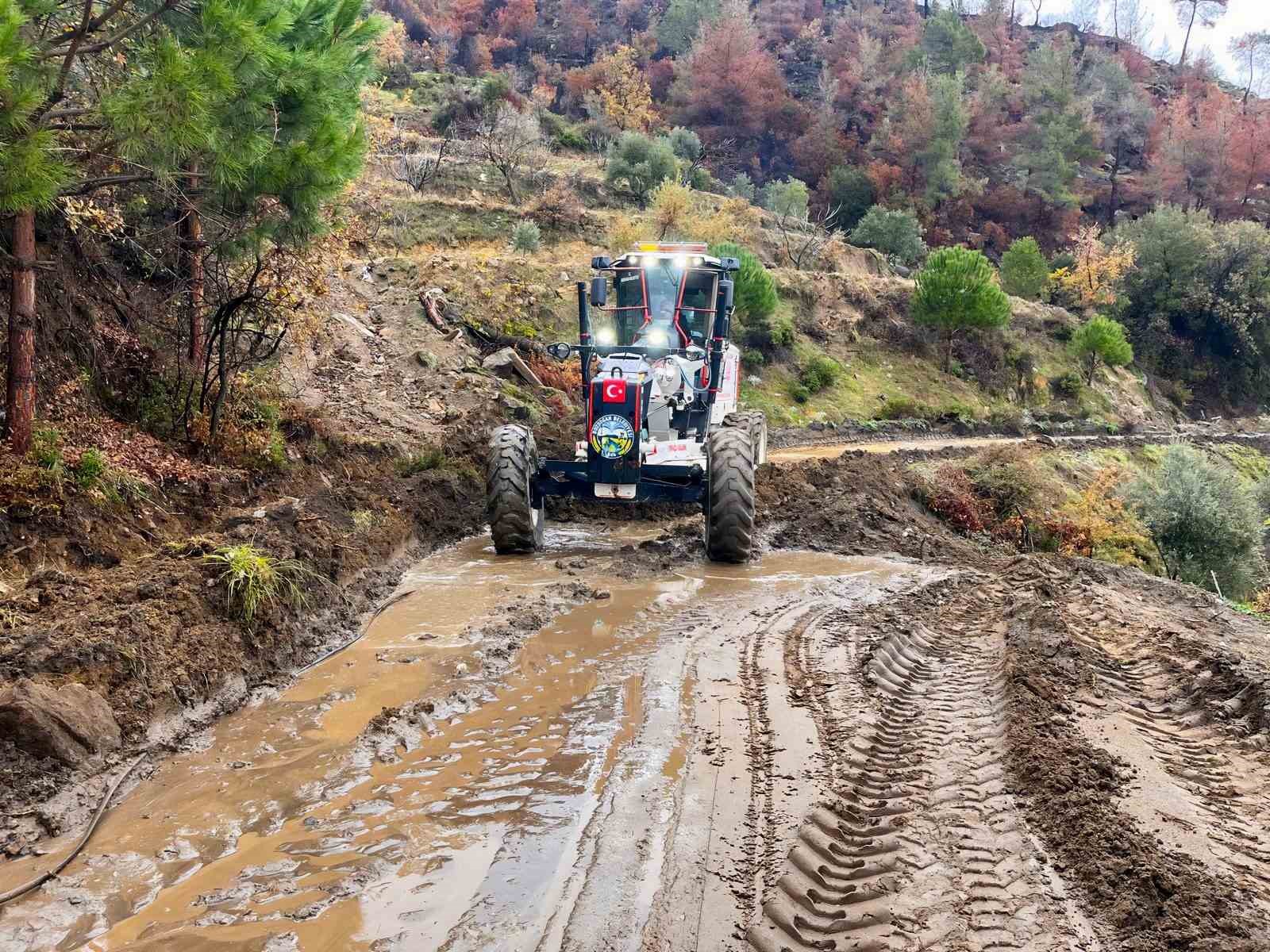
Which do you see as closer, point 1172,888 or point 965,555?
point 1172,888

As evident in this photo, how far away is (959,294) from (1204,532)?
1765 cm

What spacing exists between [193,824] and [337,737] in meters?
1.03

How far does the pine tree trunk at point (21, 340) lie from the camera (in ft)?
22.0

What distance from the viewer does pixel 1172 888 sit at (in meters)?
3.32

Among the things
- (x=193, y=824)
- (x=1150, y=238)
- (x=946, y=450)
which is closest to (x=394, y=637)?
(x=193, y=824)

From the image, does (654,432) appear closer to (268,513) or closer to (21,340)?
(268,513)

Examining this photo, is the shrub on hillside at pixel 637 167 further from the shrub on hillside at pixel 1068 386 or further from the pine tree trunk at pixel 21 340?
the pine tree trunk at pixel 21 340

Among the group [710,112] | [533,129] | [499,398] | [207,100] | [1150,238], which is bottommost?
[499,398]

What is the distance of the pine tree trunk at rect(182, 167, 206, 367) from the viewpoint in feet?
29.5

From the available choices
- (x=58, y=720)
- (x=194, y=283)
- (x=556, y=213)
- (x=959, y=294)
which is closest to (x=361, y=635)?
(x=58, y=720)

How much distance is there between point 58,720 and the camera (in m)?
4.24

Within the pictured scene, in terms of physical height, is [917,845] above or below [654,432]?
below

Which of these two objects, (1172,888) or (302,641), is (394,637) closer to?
(302,641)

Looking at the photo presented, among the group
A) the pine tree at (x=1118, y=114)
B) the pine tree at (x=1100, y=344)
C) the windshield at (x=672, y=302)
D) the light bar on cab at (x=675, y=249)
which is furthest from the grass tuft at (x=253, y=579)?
the pine tree at (x=1118, y=114)
